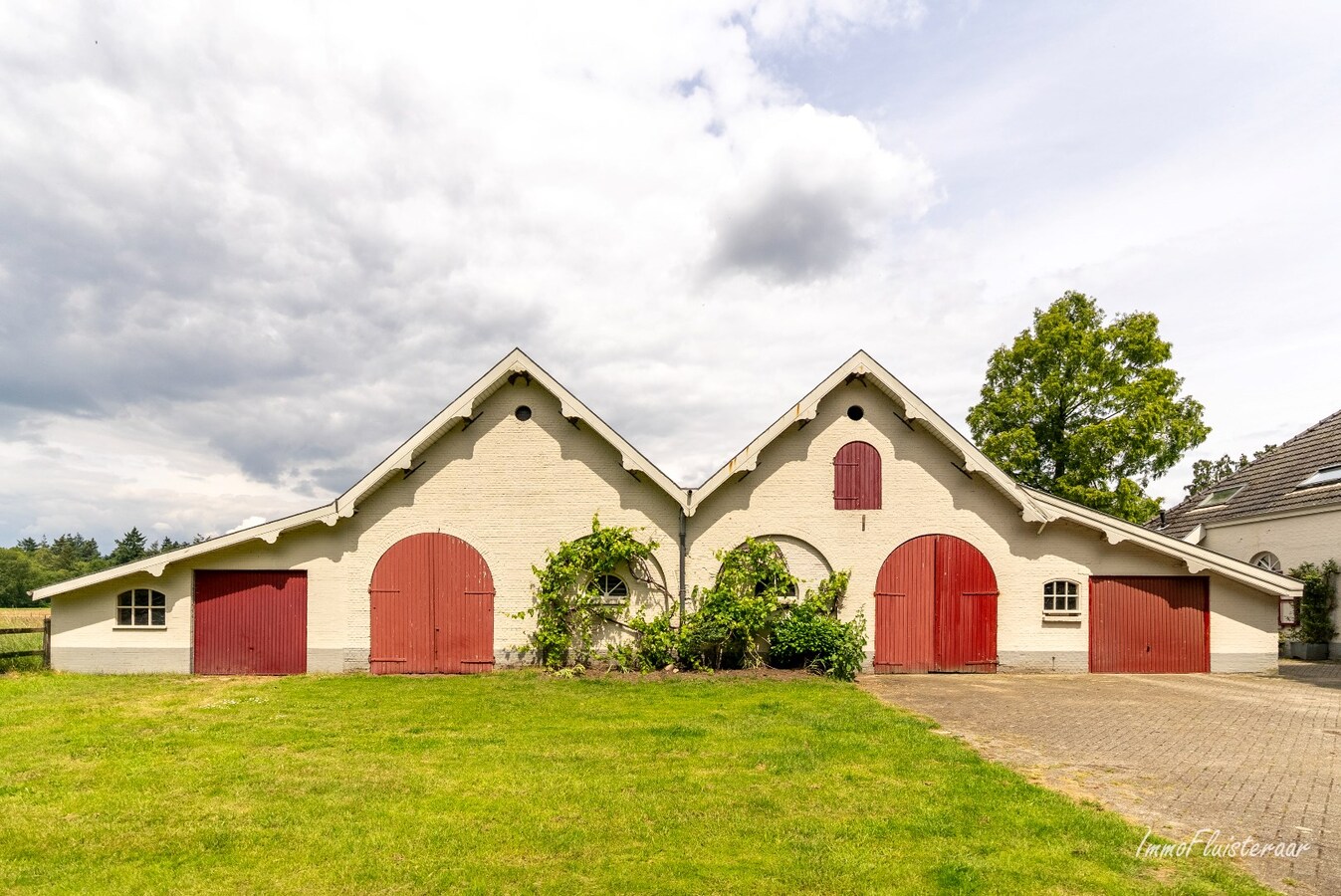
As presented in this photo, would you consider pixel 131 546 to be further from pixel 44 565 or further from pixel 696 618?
pixel 696 618

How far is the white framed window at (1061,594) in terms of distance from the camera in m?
16.6

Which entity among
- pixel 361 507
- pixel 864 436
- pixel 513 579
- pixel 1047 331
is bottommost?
pixel 513 579

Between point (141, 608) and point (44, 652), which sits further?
point (141, 608)

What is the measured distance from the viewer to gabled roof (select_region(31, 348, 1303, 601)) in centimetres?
1579

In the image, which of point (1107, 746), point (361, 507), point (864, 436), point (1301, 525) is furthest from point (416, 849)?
point (1301, 525)

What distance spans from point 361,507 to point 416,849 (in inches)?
454

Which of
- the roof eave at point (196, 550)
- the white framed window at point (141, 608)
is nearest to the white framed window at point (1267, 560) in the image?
the roof eave at point (196, 550)

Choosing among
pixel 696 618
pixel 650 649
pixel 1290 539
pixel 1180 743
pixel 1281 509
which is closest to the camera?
pixel 1180 743

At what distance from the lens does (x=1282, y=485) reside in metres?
23.1

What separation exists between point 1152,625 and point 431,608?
16.6 metres

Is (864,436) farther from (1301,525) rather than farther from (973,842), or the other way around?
(1301,525)

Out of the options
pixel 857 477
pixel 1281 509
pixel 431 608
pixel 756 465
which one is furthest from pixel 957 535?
pixel 1281 509

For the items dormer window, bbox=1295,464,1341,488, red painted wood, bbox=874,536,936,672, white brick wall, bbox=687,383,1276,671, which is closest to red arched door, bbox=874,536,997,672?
red painted wood, bbox=874,536,936,672

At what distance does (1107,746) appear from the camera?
9.45m
